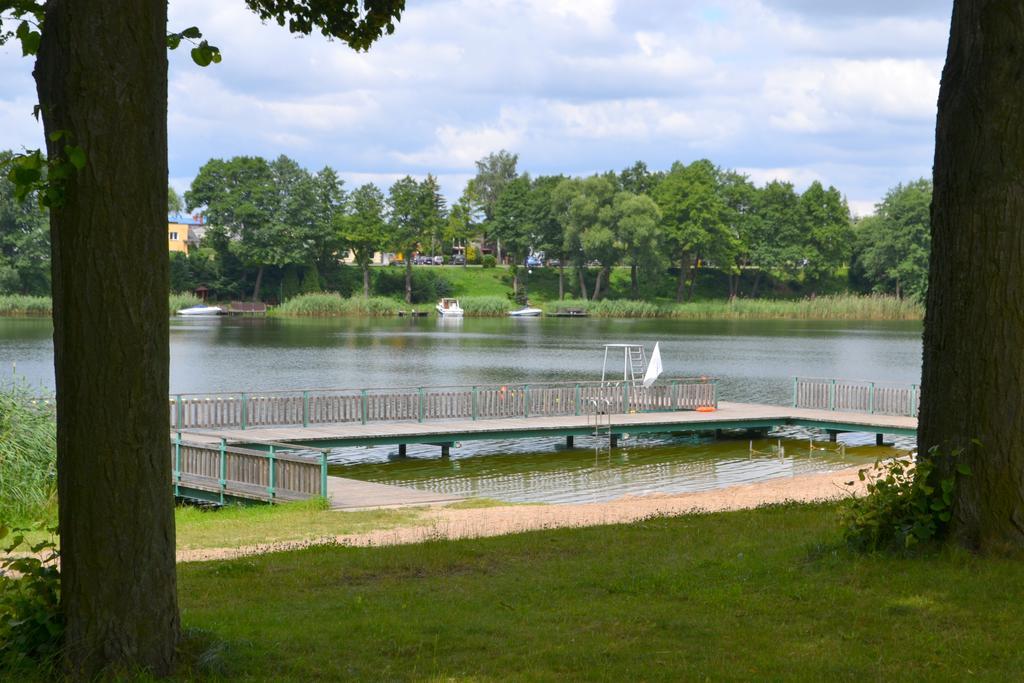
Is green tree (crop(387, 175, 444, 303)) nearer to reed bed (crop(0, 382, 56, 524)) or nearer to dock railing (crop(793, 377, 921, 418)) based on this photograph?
dock railing (crop(793, 377, 921, 418))

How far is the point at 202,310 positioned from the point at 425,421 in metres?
76.5

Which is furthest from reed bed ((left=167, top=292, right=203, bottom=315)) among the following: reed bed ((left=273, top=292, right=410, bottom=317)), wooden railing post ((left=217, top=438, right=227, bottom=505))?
wooden railing post ((left=217, top=438, right=227, bottom=505))

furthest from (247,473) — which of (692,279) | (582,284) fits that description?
(692,279)

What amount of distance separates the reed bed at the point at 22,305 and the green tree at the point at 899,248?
239 ft

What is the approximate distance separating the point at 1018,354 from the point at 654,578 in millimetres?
3081

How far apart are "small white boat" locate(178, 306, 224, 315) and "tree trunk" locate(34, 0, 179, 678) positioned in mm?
95736

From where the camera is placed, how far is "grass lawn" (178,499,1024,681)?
603 cm

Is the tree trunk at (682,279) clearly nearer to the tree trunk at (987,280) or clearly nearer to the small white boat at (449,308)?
the small white boat at (449,308)

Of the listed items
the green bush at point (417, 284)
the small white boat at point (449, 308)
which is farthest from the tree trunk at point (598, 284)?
the green bush at point (417, 284)

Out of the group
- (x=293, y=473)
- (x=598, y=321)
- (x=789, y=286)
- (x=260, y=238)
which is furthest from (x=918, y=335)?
(x=293, y=473)

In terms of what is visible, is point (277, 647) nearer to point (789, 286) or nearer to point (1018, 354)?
point (1018, 354)

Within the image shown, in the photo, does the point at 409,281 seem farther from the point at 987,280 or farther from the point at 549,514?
the point at 987,280

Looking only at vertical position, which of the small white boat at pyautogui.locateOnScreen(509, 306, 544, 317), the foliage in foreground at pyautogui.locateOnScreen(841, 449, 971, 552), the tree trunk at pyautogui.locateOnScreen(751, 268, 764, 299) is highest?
the tree trunk at pyautogui.locateOnScreen(751, 268, 764, 299)

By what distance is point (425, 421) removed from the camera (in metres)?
27.8
